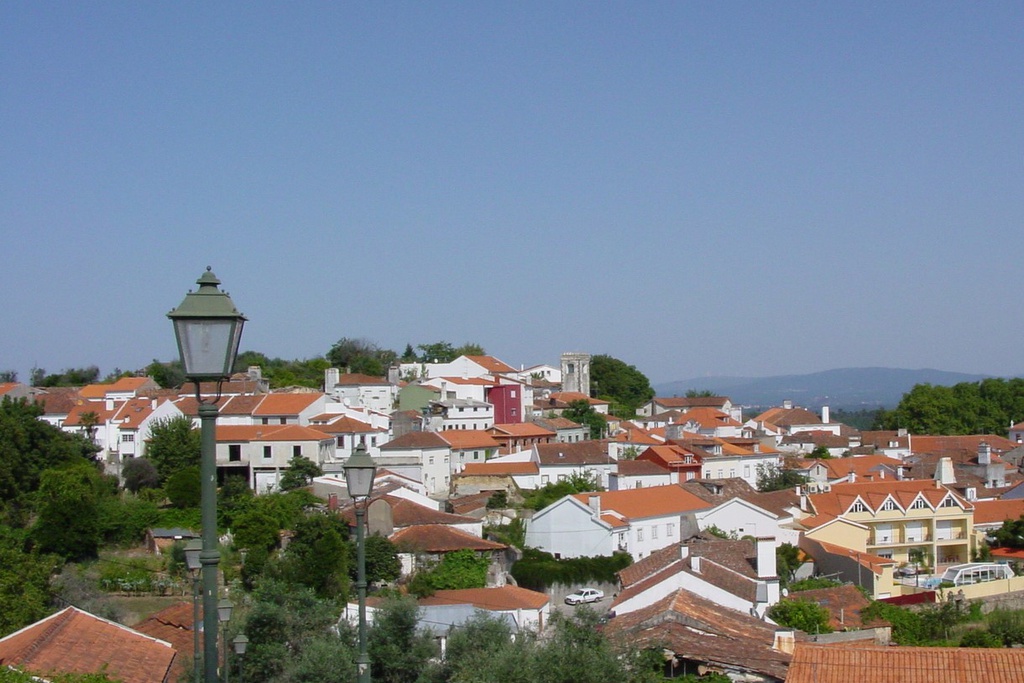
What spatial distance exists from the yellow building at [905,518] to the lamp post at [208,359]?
38.5 metres

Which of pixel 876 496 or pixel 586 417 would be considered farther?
pixel 586 417

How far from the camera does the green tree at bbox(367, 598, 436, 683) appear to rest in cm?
1733

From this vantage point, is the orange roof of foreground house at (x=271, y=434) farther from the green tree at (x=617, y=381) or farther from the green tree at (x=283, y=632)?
the green tree at (x=617, y=381)

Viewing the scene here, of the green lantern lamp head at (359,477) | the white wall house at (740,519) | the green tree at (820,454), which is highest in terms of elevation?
the green lantern lamp head at (359,477)

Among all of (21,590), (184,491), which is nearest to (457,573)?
(21,590)

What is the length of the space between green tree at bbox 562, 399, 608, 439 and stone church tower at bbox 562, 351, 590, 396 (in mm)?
14292

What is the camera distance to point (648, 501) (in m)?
41.6

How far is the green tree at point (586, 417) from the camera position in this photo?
65875 millimetres

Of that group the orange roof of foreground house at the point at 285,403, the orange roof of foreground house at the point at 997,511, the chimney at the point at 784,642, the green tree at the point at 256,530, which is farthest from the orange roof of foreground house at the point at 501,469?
the chimney at the point at 784,642

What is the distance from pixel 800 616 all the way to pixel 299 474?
23.4 m

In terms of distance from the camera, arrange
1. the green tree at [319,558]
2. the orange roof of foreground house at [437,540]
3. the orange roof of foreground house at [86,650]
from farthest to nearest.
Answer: the orange roof of foreground house at [437,540]
the green tree at [319,558]
the orange roof of foreground house at [86,650]

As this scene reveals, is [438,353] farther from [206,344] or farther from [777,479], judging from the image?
[206,344]

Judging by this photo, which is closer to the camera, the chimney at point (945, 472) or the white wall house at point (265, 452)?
the white wall house at point (265, 452)

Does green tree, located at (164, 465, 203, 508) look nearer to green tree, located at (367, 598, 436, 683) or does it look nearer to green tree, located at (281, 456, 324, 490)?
green tree, located at (281, 456, 324, 490)
